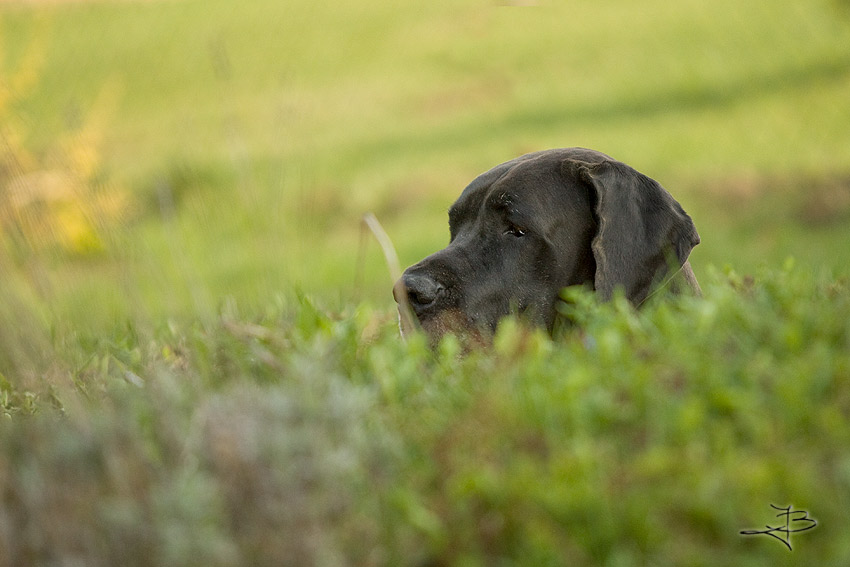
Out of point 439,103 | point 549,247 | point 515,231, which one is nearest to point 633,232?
point 549,247

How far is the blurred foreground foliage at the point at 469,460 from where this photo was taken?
6.07 feet

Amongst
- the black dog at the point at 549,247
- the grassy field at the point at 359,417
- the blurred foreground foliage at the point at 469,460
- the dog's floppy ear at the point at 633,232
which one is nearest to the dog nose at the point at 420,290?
the black dog at the point at 549,247

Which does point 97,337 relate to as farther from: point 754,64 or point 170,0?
point 170,0

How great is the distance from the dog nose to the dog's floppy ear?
29.6 inches

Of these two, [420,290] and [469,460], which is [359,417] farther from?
[420,290]

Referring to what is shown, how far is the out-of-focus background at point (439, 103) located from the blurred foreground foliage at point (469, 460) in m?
1.85

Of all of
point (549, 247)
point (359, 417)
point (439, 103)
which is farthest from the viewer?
point (439, 103)

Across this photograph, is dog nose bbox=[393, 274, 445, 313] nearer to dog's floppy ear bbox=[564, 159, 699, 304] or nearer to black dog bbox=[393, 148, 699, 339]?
black dog bbox=[393, 148, 699, 339]

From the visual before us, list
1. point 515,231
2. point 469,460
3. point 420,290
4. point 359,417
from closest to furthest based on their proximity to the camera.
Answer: point 469,460
point 359,417
point 420,290
point 515,231

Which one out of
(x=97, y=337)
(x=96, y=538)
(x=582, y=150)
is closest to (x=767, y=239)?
(x=582, y=150)

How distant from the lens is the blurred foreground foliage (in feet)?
6.07

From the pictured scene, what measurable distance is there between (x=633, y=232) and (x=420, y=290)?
1.06m

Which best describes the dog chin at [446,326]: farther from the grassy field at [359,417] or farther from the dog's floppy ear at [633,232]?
the dog's floppy ear at [633,232]

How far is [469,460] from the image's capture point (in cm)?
208
